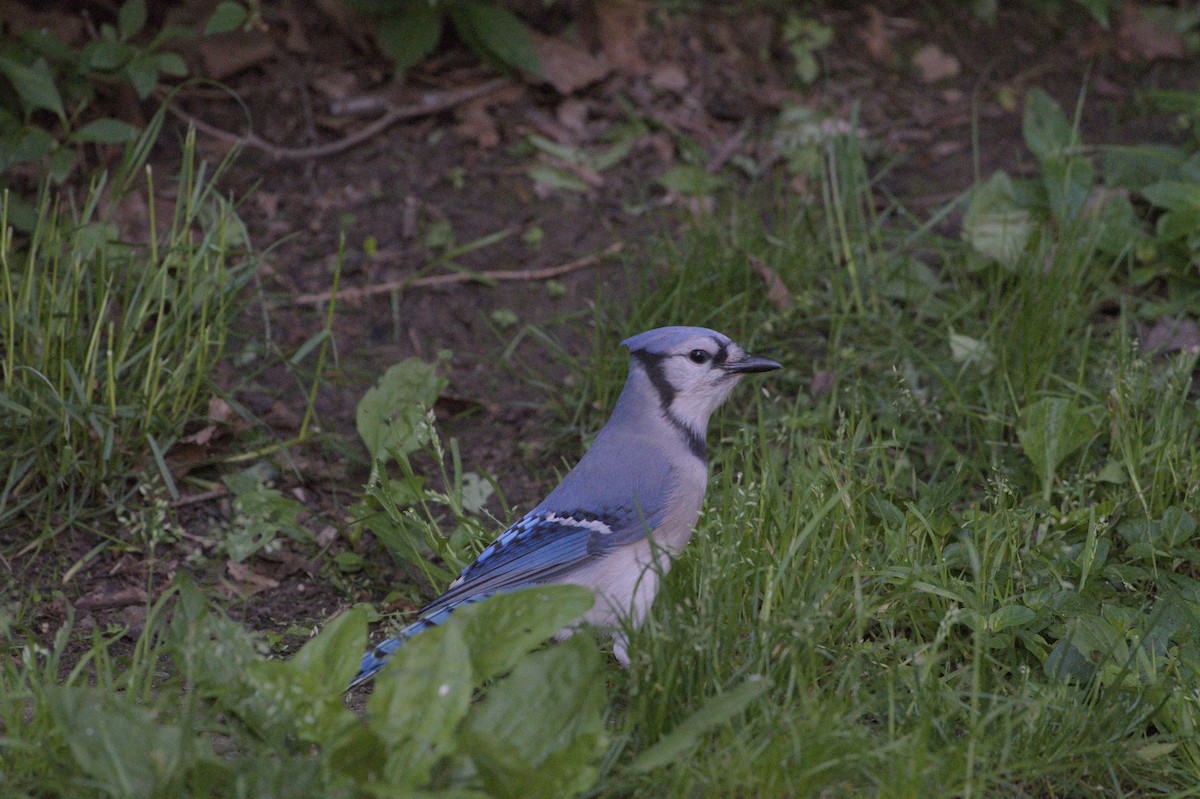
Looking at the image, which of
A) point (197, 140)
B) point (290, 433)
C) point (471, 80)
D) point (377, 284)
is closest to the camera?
point (290, 433)

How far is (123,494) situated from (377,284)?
1.25 m

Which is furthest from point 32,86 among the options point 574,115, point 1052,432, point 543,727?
point 1052,432

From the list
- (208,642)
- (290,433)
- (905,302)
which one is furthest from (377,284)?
(208,642)

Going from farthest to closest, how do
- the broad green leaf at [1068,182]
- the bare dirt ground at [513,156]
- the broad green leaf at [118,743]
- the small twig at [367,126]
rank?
1. the small twig at [367,126]
2. the broad green leaf at [1068,182]
3. the bare dirt ground at [513,156]
4. the broad green leaf at [118,743]

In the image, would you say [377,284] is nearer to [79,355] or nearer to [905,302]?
[79,355]

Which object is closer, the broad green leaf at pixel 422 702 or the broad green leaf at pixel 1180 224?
the broad green leaf at pixel 422 702

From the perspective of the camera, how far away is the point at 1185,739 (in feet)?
7.97

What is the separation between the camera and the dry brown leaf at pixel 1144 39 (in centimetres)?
541

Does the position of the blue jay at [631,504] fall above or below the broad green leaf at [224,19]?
below

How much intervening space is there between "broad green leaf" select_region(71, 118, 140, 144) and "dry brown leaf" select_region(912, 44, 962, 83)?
3104 millimetres

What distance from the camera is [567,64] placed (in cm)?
514

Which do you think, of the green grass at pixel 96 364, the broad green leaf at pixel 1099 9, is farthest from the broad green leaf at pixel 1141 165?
the green grass at pixel 96 364

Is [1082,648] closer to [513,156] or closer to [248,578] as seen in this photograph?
[248,578]

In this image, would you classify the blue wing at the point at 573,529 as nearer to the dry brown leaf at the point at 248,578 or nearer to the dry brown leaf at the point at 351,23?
the dry brown leaf at the point at 248,578
